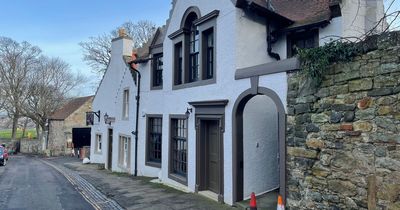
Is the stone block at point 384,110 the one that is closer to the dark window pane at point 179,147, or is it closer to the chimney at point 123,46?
the dark window pane at point 179,147

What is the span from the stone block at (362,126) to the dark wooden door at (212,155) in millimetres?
5174

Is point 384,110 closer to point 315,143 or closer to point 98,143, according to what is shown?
point 315,143

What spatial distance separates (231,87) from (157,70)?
7433 mm

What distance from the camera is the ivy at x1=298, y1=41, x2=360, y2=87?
609 cm

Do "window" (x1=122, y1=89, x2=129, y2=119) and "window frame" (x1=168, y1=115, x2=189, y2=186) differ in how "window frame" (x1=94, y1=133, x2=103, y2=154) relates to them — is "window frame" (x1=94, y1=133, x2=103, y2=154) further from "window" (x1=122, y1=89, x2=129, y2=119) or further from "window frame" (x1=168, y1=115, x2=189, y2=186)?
"window frame" (x1=168, y1=115, x2=189, y2=186)

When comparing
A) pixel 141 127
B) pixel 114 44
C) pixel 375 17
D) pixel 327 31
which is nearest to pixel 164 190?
pixel 141 127

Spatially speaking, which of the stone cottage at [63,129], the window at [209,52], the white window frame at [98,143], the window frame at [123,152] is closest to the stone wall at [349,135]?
the window at [209,52]

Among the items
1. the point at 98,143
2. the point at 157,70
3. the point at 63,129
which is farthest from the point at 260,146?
the point at 63,129

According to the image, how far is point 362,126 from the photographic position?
231 inches

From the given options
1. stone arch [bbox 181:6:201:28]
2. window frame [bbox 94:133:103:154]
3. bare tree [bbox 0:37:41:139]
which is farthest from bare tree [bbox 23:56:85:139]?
stone arch [bbox 181:6:201:28]

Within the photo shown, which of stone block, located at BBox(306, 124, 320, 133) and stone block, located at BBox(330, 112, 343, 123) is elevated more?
stone block, located at BBox(330, 112, 343, 123)

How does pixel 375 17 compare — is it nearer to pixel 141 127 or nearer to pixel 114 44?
pixel 141 127

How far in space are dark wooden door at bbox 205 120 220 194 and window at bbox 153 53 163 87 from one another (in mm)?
5727

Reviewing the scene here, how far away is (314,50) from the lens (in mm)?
6574
